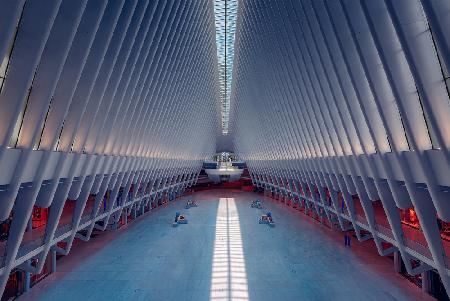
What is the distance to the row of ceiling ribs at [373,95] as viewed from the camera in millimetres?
6930

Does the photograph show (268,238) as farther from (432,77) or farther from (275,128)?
(432,77)

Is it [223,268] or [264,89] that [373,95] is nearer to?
[223,268]

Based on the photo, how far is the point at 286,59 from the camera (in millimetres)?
17062

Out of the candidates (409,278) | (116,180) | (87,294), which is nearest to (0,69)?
(87,294)

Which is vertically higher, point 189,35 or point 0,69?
point 189,35

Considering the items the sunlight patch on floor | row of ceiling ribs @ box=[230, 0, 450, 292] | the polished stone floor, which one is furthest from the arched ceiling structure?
the sunlight patch on floor

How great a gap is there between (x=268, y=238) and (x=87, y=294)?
13198 millimetres

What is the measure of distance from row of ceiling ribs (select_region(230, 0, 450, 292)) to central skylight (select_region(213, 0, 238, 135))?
261 cm

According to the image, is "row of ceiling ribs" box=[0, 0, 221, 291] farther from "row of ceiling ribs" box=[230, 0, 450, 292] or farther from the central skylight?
"row of ceiling ribs" box=[230, 0, 450, 292]

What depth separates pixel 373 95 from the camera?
9.04 m

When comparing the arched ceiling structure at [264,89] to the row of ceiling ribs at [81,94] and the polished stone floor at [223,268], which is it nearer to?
the row of ceiling ribs at [81,94]

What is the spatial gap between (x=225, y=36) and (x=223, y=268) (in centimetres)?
2094

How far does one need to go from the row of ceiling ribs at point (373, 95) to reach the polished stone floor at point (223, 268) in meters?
2.28

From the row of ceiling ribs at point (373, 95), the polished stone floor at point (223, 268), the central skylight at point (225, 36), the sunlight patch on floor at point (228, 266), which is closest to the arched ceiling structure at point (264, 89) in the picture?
the row of ceiling ribs at point (373, 95)
